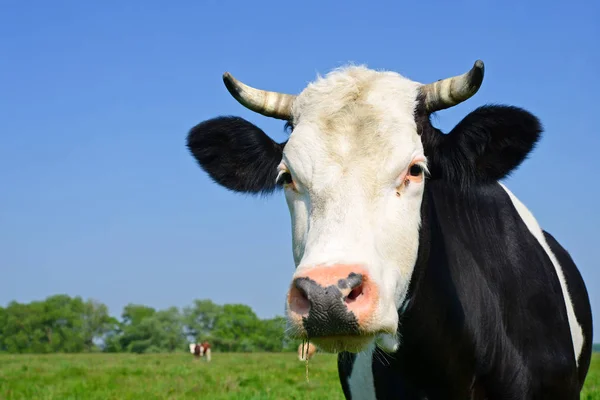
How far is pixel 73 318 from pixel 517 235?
310ft

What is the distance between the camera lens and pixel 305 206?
13.5 feet

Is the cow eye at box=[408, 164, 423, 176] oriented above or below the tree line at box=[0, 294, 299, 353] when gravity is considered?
below

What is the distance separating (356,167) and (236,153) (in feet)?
5.10

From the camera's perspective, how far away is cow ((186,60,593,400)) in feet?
11.5

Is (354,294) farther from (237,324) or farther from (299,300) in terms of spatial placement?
(237,324)

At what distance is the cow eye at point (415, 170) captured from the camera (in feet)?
13.8

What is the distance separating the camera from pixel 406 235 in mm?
4016

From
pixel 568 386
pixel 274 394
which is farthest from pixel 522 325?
pixel 274 394

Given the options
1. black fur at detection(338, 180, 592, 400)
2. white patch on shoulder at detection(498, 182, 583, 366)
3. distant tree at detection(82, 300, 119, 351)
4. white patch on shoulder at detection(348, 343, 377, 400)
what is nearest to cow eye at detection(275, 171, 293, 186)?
black fur at detection(338, 180, 592, 400)

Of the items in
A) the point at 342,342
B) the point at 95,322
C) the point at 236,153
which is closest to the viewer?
the point at 342,342

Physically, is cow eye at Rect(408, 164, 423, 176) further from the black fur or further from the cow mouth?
the cow mouth

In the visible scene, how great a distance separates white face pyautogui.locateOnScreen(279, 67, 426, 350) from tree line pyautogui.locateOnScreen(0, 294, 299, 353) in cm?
7903

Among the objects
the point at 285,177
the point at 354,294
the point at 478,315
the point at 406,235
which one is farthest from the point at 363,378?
the point at 354,294

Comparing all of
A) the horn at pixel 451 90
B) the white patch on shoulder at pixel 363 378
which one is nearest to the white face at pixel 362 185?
the horn at pixel 451 90
